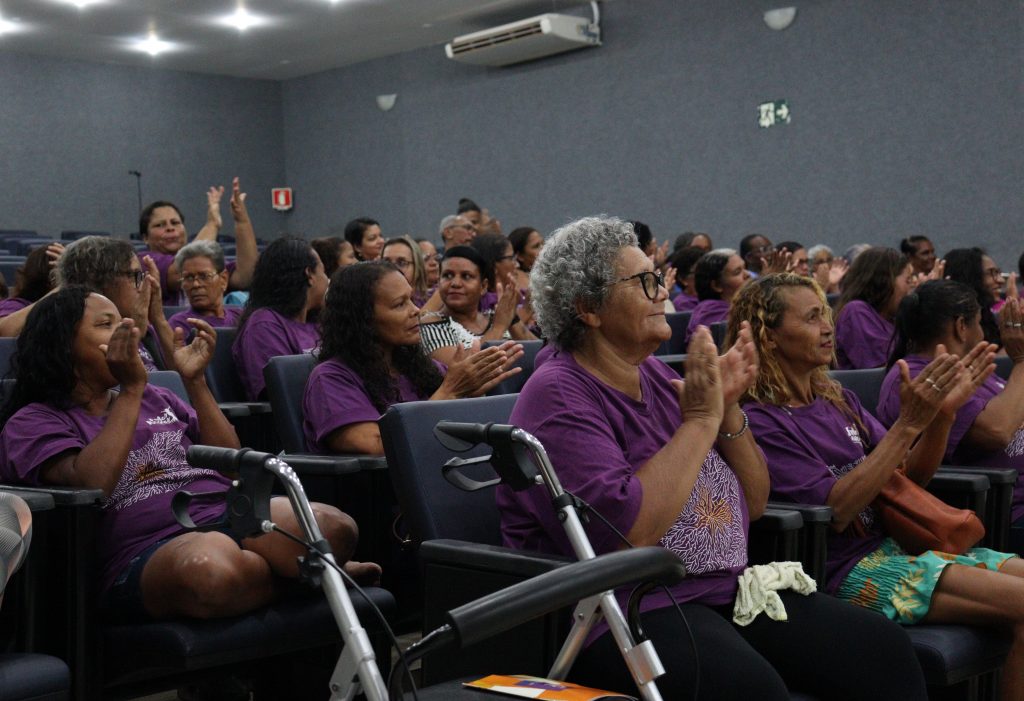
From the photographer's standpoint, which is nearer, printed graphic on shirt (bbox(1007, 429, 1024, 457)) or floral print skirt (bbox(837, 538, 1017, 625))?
floral print skirt (bbox(837, 538, 1017, 625))

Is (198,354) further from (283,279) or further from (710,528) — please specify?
(710,528)

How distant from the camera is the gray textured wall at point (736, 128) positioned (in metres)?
8.62

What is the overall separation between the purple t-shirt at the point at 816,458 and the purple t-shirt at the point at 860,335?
2.09m

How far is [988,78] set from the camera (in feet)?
27.8

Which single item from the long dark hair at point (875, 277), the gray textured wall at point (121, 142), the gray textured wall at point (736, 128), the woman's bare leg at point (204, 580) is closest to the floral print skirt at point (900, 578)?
the woman's bare leg at point (204, 580)

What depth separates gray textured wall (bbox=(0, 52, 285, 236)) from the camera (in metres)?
13.5

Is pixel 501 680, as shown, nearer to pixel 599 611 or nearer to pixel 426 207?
pixel 599 611

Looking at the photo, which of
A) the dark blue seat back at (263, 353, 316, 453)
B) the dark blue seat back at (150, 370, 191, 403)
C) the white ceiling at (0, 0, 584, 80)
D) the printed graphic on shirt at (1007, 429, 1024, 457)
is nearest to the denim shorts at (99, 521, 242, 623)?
the dark blue seat back at (150, 370, 191, 403)

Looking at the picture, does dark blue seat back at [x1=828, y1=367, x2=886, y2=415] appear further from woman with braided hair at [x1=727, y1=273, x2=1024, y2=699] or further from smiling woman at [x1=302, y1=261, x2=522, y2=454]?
smiling woman at [x1=302, y1=261, x2=522, y2=454]

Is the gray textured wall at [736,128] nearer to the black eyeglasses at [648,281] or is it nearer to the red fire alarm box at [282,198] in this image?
the red fire alarm box at [282,198]

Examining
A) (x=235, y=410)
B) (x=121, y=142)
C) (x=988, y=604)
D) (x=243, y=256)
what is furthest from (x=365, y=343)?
(x=121, y=142)

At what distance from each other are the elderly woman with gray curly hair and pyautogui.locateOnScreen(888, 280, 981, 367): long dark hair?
3.55 feet

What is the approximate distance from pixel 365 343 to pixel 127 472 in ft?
2.49

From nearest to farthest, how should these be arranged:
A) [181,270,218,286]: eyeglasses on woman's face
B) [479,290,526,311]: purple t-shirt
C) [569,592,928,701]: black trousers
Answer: [569,592,928,701]: black trousers → [181,270,218,286]: eyeglasses on woman's face → [479,290,526,311]: purple t-shirt
